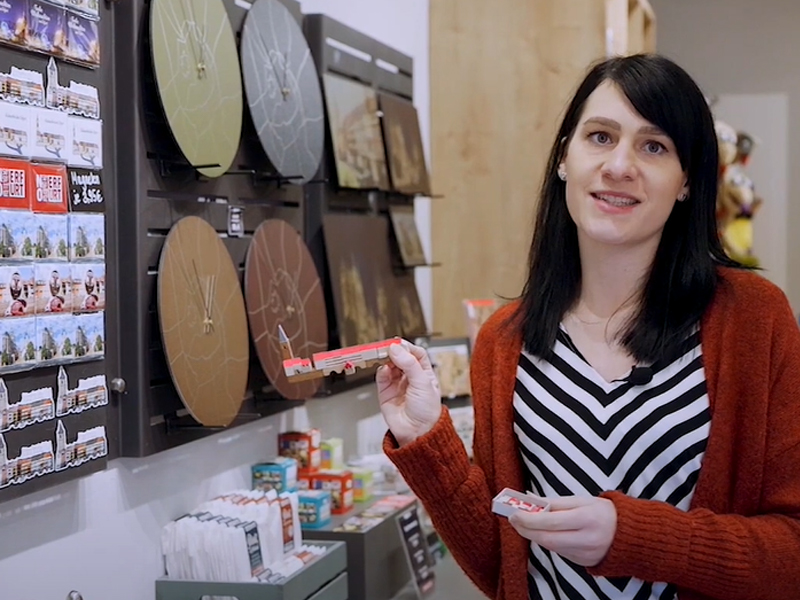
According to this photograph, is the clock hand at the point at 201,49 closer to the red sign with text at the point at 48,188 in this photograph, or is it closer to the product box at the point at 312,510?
the red sign with text at the point at 48,188

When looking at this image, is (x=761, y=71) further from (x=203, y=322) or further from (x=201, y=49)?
(x=203, y=322)

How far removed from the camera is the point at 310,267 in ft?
10.3

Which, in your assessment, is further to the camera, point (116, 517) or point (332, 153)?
point (332, 153)

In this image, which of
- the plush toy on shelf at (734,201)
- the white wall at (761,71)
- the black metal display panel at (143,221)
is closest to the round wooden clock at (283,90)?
the black metal display panel at (143,221)

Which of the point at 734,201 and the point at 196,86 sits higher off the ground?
the point at 196,86

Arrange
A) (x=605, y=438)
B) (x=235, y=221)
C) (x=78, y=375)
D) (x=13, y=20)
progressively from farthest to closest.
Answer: (x=235, y=221), (x=78, y=375), (x=13, y=20), (x=605, y=438)

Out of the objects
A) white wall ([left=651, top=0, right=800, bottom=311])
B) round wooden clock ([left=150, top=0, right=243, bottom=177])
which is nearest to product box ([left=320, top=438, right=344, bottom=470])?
round wooden clock ([left=150, top=0, right=243, bottom=177])

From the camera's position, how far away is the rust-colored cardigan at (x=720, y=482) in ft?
4.26

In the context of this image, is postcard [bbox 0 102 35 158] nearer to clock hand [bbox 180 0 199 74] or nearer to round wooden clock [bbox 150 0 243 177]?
round wooden clock [bbox 150 0 243 177]

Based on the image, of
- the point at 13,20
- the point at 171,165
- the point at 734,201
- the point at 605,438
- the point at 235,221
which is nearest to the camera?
the point at 605,438

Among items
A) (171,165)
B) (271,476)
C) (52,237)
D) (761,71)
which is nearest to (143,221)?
→ (171,165)

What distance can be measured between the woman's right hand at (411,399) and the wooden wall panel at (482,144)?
10.2 feet

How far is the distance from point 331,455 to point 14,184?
5.02 ft

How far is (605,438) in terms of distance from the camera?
1404 millimetres
